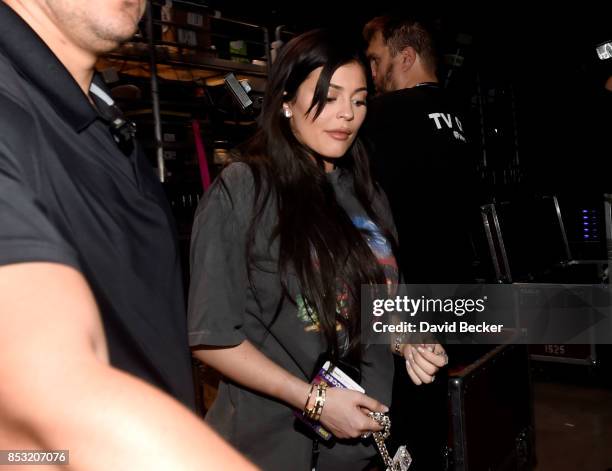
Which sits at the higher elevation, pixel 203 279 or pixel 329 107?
pixel 329 107

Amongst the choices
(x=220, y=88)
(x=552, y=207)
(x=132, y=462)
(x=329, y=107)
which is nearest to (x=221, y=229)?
(x=329, y=107)

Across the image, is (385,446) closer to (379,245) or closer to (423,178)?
(379,245)

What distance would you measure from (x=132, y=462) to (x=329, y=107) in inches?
48.2

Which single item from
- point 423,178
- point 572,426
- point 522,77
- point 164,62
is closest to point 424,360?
point 423,178

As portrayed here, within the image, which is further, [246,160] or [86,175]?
[246,160]

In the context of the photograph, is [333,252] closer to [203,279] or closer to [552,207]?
[203,279]

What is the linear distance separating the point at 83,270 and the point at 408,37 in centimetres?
211

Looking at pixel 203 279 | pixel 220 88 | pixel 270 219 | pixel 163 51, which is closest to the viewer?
pixel 203 279

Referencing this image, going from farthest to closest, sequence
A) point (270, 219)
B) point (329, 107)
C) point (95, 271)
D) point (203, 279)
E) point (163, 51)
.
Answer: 1. point (163, 51)
2. point (329, 107)
3. point (270, 219)
4. point (203, 279)
5. point (95, 271)

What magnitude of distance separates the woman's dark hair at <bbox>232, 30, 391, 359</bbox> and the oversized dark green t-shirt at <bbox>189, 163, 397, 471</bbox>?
3 cm

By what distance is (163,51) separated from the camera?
351 cm

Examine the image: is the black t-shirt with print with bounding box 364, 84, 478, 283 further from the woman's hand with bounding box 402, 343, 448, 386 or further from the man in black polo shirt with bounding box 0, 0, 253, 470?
the man in black polo shirt with bounding box 0, 0, 253, 470

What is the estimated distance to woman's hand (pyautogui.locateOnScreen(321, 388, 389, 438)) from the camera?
3.84 ft

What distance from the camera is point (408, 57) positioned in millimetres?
2371
